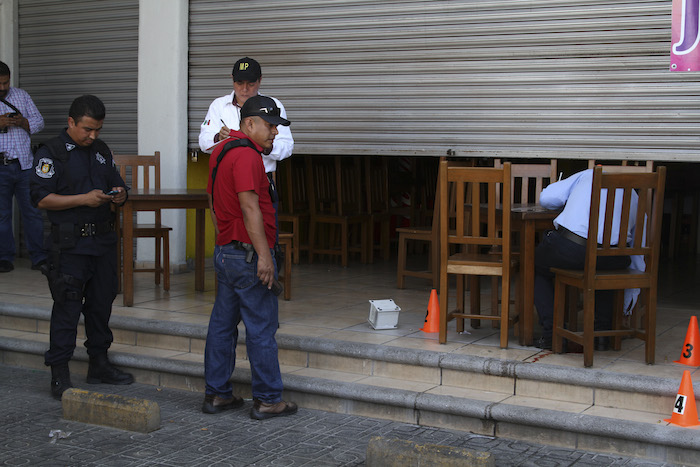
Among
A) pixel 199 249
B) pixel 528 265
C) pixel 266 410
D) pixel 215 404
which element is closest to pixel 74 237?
pixel 215 404

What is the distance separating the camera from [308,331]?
5.67 meters

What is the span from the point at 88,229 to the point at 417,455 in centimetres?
251

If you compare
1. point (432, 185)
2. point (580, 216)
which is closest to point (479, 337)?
point (580, 216)

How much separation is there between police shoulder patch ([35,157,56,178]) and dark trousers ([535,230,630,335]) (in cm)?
305

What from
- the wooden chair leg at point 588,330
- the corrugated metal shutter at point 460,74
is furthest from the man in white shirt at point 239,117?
the wooden chair leg at point 588,330

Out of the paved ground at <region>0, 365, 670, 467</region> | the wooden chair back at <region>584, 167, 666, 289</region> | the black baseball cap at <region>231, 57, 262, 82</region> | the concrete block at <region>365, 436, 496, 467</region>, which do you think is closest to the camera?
the concrete block at <region>365, 436, 496, 467</region>

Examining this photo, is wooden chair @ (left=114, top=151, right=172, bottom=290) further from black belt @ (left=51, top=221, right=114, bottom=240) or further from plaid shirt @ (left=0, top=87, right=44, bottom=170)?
black belt @ (left=51, top=221, right=114, bottom=240)

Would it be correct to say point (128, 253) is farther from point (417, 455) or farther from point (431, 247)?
point (417, 455)

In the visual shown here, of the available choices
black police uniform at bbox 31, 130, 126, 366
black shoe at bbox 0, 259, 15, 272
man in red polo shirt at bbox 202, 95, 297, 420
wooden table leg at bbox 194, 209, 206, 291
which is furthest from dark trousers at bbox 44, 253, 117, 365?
black shoe at bbox 0, 259, 15, 272

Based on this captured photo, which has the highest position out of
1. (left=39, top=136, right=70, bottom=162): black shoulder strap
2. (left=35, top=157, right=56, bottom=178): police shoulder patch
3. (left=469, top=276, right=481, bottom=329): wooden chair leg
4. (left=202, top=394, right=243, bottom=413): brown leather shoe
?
(left=39, top=136, right=70, bottom=162): black shoulder strap

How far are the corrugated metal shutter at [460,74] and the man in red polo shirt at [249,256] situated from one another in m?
2.77

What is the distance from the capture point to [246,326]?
4695mm

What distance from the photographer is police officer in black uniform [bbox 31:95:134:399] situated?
5016mm

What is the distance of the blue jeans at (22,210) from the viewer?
26.2ft
